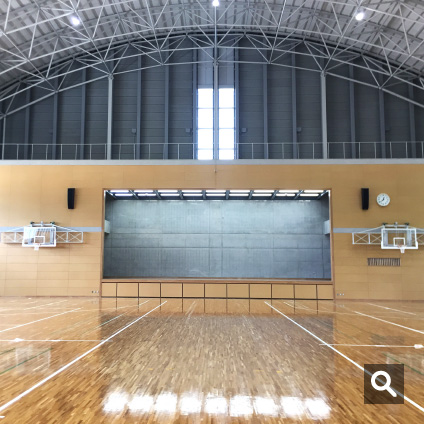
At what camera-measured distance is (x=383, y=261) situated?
72.4 ft

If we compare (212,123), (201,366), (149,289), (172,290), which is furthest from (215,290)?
(201,366)

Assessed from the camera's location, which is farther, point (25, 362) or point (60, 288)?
point (60, 288)

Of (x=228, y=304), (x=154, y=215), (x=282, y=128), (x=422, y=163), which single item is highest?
(x=282, y=128)

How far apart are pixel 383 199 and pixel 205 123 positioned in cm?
1116

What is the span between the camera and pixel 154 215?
91.3 ft

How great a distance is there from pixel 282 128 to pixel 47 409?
23374mm

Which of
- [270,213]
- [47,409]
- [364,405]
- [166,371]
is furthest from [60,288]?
[364,405]

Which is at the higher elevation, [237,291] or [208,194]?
[208,194]

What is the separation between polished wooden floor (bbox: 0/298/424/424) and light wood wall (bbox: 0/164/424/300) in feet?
20.9

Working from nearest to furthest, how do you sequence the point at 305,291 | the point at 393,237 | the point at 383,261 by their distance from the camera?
1. the point at 393,237
2. the point at 383,261
3. the point at 305,291

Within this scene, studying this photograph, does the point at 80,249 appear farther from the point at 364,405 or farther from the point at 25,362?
the point at 364,405

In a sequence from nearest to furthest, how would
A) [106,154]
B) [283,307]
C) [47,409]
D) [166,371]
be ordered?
1. [47,409]
2. [166,371]
3. [283,307]
4. [106,154]

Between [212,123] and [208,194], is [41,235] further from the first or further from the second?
[212,123]

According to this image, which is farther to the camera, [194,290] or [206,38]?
[206,38]
